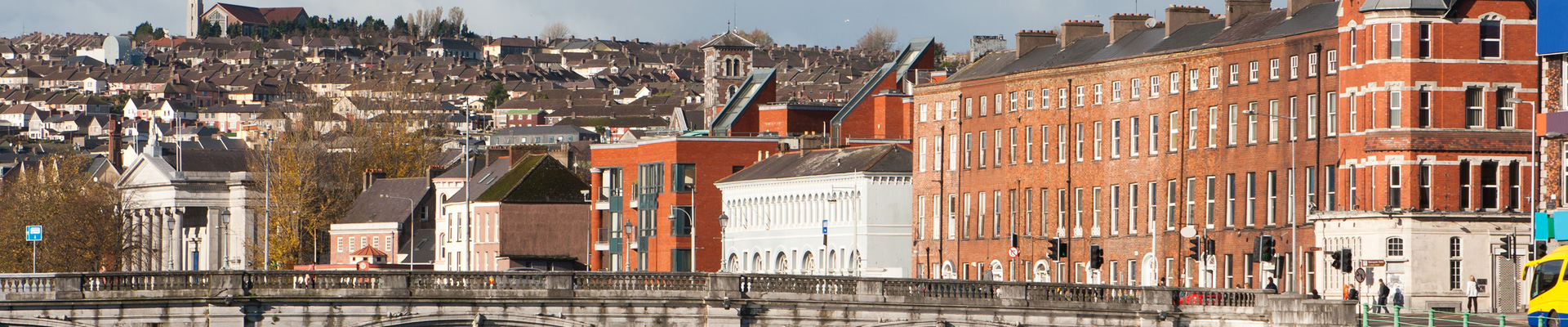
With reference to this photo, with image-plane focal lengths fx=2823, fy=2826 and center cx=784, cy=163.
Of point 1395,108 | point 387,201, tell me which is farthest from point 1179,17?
point 387,201

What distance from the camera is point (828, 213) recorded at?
393ft

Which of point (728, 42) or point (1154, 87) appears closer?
point (1154, 87)

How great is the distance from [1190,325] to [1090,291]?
2.67 m

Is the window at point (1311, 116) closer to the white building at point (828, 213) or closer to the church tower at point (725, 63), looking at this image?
the white building at point (828, 213)

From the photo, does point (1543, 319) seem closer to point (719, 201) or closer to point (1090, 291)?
point (1090, 291)

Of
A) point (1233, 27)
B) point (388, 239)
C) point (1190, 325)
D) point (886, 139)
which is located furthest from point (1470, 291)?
point (388, 239)

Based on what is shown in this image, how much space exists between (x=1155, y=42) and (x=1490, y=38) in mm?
23092

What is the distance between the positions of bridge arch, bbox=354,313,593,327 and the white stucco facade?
139ft

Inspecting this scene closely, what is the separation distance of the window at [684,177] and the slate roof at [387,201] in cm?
3216

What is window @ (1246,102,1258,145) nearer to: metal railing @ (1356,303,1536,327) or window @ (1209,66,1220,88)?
window @ (1209,66,1220,88)

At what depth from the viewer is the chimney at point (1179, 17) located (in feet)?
332

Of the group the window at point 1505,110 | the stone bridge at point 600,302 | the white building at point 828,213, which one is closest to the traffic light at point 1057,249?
the stone bridge at point 600,302

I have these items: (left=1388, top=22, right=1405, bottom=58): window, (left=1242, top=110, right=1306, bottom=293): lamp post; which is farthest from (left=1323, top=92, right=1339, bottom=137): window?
(left=1388, top=22, right=1405, bottom=58): window

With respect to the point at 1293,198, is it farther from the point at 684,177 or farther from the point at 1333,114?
the point at 684,177
